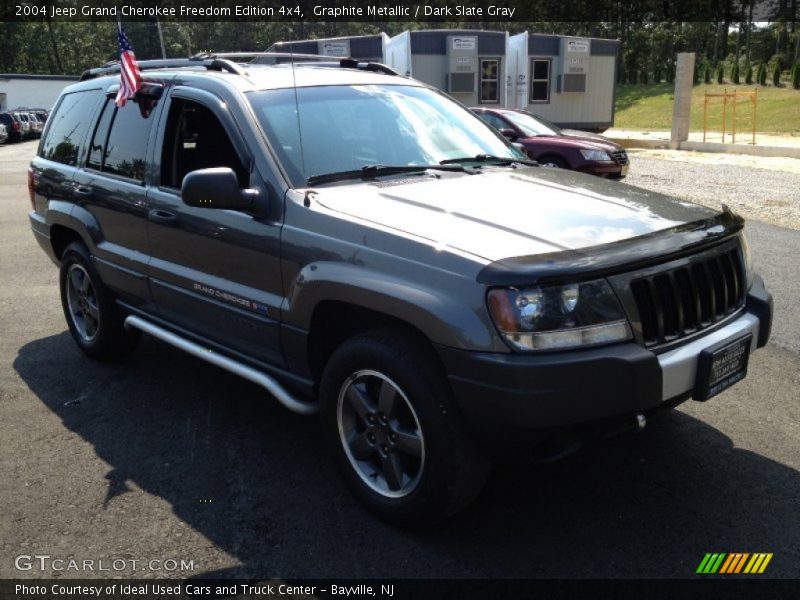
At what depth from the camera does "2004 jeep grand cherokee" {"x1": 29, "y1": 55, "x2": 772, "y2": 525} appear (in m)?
2.75

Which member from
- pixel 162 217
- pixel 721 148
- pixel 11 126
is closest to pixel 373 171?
pixel 162 217

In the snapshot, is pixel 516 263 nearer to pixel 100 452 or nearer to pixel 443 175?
pixel 443 175

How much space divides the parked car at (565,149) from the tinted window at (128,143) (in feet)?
31.5

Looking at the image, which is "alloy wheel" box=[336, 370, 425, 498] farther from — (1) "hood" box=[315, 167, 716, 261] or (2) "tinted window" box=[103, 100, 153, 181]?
(2) "tinted window" box=[103, 100, 153, 181]

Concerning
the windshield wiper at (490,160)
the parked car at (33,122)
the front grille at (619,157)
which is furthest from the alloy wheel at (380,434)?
the parked car at (33,122)

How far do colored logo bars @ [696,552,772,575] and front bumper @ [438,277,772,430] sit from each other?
0.68m

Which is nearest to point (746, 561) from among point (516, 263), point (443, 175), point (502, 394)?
point (502, 394)

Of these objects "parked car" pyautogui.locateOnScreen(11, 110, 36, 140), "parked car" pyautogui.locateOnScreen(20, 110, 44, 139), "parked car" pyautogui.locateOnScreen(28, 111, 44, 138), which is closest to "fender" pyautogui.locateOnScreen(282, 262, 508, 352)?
"parked car" pyautogui.locateOnScreen(11, 110, 36, 140)

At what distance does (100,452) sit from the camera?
4.08m

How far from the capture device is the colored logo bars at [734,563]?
2.92m

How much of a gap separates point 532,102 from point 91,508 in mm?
27752

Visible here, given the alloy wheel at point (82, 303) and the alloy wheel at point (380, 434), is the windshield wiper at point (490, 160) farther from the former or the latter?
the alloy wheel at point (82, 303)

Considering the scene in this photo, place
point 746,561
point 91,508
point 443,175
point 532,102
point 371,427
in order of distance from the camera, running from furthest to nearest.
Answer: point 532,102, point 443,175, point 91,508, point 371,427, point 746,561

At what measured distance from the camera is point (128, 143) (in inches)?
186
